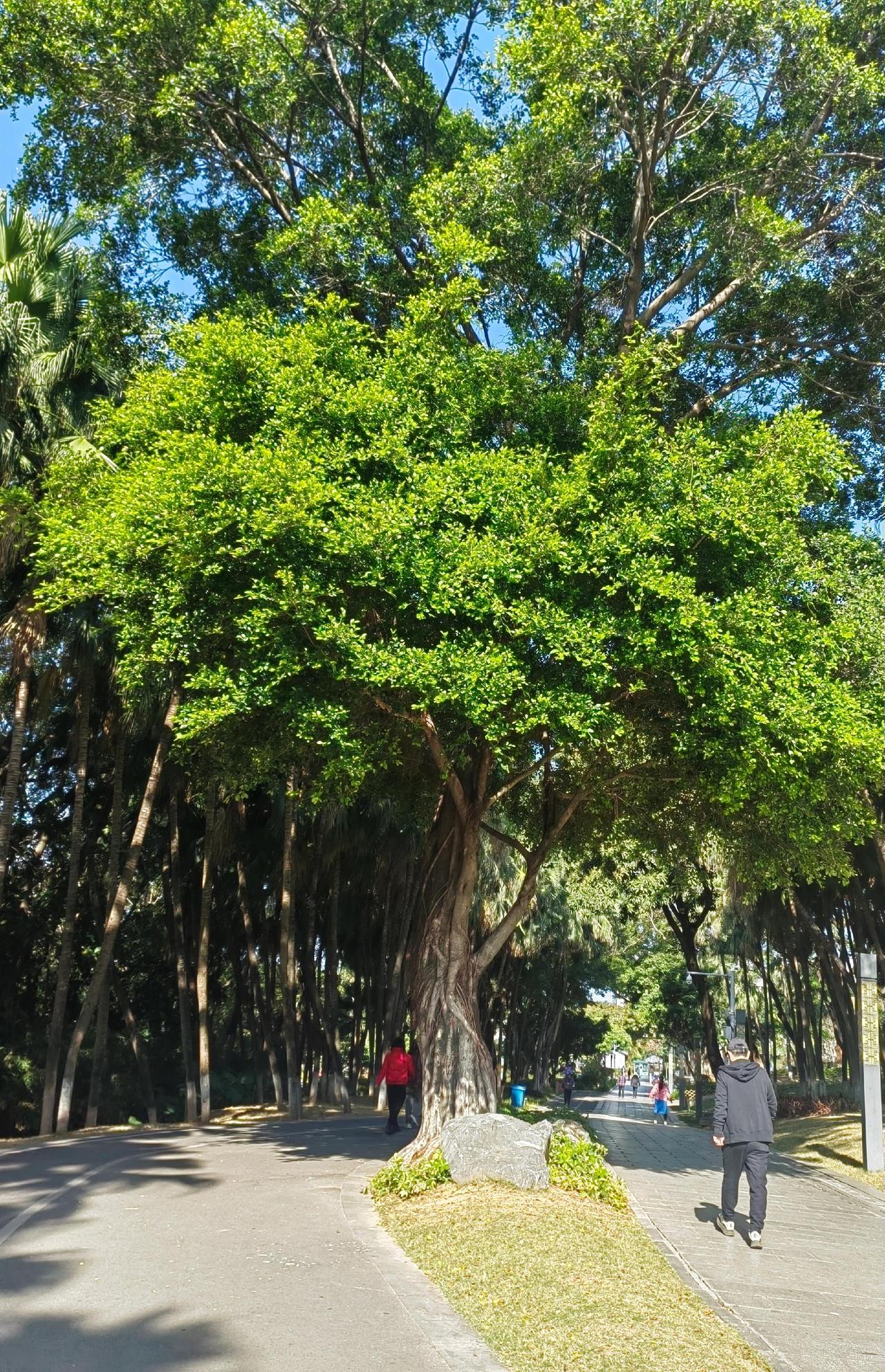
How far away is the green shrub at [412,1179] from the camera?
11.1 meters

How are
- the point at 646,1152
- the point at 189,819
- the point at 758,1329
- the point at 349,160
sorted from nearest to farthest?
the point at 758,1329 → the point at 349,160 → the point at 646,1152 → the point at 189,819

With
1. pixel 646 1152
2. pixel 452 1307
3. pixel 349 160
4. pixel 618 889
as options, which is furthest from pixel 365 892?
pixel 452 1307

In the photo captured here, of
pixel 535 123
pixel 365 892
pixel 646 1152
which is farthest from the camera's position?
pixel 365 892

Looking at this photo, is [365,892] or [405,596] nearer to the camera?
[405,596]

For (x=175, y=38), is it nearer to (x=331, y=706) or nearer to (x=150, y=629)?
(x=150, y=629)

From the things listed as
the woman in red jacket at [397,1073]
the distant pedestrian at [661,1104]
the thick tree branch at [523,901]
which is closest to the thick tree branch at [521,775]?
the thick tree branch at [523,901]

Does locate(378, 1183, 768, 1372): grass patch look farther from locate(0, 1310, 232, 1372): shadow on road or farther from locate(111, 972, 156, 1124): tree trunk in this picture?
locate(111, 972, 156, 1124): tree trunk

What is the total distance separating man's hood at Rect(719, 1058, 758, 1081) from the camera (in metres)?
10.4

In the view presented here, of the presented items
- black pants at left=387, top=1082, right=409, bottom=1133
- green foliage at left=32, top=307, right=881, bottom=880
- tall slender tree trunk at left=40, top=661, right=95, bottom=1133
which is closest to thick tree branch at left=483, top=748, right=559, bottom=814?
green foliage at left=32, top=307, right=881, bottom=880

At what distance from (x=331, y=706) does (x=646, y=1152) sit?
1128cm

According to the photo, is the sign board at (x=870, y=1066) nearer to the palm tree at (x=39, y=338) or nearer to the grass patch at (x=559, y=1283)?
the grass patch at (x=559, y=1283)

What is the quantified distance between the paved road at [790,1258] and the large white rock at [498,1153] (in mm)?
1196

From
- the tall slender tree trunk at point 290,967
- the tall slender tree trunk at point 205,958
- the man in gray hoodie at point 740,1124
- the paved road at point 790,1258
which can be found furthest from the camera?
the tall slender tree trunk at point 290,967

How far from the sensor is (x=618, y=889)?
109 feet
